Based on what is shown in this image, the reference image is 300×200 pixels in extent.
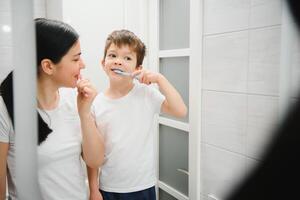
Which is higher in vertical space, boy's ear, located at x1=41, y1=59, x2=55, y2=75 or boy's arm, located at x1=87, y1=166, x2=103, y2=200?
boy's ear, located at x1=41, y1=59, x2=55, y2=75

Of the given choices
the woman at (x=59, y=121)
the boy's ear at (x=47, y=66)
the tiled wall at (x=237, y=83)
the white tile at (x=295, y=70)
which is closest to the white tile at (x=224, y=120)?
the tiled wall at (x=237, y=83)

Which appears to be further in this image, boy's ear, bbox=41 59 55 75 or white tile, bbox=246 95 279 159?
white tile, bbox=246 95 279 159

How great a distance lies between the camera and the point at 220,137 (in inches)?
32.9

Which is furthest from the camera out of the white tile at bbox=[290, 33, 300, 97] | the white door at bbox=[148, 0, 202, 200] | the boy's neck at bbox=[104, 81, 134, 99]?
the white door at bbox=[148, 0, 202, 200]

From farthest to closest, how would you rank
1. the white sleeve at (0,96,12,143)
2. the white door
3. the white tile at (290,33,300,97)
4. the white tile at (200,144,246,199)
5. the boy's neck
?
the white door, the white tile at (200,144,246,199), the boy's neck, the white tile at (290,33,300,97), the white sleeve at (0,96,12,143)

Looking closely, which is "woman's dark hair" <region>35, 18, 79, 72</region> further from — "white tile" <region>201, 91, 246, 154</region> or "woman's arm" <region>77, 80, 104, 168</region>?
"white tile" <region>201, 91, 246, 154</region>

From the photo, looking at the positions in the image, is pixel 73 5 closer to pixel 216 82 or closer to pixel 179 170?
pixel 216 82

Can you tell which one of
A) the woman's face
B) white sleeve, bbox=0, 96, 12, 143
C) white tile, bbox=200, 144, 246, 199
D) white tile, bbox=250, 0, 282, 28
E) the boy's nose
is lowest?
white tile, bbox=200, 144, 246, 199

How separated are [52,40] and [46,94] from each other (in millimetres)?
111

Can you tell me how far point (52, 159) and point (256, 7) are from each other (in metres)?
0.60

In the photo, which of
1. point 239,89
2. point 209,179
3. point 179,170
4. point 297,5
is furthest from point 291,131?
point 179,170

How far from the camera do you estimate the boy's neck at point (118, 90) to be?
679 mm

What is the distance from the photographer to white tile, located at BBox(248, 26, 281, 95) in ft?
2.10

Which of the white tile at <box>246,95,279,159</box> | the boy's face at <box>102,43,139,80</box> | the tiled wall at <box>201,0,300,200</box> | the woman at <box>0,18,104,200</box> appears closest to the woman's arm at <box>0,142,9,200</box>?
the woman at <box>0,18,104,200</box>
